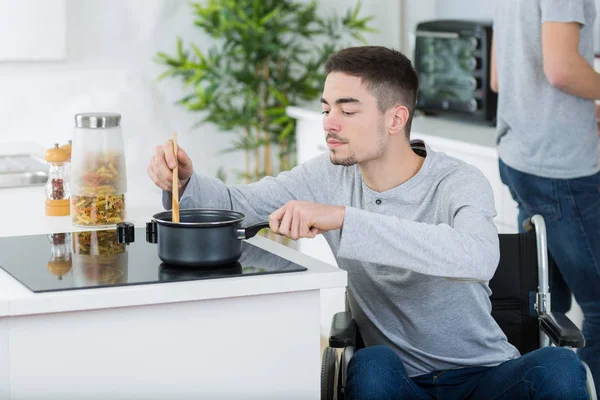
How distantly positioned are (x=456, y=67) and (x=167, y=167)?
222 centimetres

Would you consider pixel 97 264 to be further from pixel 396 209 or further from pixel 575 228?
pixel 575 228

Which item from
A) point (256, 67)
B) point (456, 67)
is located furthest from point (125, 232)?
point (256, 67)

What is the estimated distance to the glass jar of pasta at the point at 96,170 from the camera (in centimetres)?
184

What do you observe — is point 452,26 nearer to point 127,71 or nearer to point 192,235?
point 127,71

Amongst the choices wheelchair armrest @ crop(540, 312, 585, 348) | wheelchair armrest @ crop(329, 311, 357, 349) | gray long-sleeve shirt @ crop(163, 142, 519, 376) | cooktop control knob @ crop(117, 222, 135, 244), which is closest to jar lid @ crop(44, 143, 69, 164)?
gray long-sleeve shirt @ crop(163, 142, 519, 376)

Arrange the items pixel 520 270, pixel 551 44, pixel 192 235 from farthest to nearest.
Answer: pixel 551 44
pixel 520 270
pixel 192 235

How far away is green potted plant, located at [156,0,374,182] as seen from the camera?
4.34 meters

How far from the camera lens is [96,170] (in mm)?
1848

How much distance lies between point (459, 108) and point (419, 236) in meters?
2.25

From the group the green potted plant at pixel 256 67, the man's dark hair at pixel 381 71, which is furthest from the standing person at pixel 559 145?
the green potted plant at pixel 256 67

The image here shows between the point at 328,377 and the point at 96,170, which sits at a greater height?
the point at 96,170

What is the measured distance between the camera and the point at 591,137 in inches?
98.9

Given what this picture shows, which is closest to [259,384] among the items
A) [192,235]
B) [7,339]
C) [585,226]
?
[192,235]

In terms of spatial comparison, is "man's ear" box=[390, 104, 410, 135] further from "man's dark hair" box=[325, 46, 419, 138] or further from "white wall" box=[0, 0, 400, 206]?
"white wall" box=[0, 0, 400, 206]
